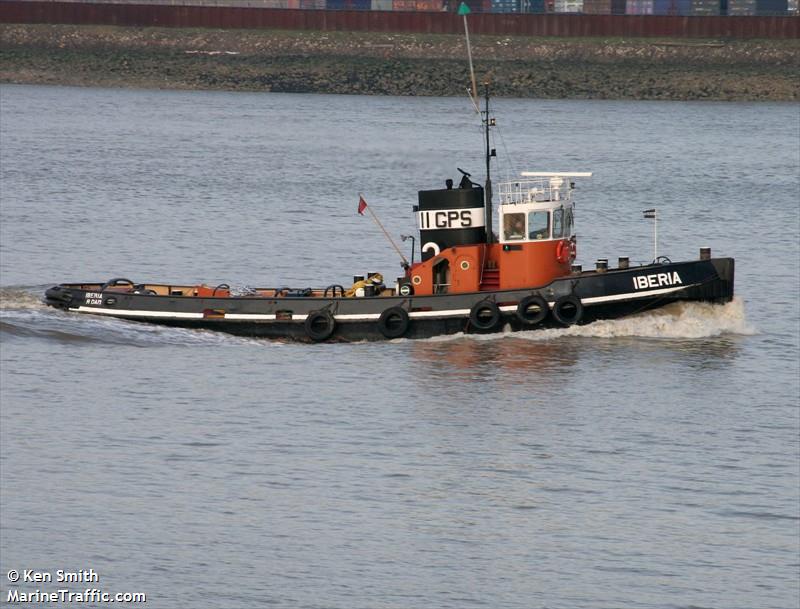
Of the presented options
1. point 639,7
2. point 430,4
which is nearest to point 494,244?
point 430,4

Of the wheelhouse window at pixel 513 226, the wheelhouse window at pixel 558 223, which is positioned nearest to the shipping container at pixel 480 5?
the wheelhouse window at pixel 558 223

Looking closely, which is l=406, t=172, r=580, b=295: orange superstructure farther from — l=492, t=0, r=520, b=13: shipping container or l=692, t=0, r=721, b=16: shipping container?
l=492, t=0, r=520, b=13: shipping container

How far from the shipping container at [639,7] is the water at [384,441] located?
85.4 m

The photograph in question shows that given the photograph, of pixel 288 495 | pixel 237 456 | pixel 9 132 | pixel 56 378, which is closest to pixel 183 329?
pixel 56 378

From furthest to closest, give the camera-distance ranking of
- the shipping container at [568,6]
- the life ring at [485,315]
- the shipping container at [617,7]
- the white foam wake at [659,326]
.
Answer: the shipping container at [568,6] < the shipping container at [617,7] < the white foam wake at [659,326] < the life ring at [485,315]

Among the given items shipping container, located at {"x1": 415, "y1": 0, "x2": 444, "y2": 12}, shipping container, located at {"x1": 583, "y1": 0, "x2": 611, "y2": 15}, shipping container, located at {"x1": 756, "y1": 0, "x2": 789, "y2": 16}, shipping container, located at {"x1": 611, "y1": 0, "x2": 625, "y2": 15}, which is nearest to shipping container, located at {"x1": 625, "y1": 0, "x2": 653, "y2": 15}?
shipping container, located at {"x1": 611, "y1": 0, "x2": 625, "y2": 15}

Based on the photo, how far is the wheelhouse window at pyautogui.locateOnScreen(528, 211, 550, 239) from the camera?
3238 cm

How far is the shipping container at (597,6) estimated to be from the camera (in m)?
123

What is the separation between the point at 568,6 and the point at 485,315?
99261 millimetres

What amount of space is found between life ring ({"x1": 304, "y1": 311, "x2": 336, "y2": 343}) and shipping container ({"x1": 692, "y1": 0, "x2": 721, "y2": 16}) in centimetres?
9494

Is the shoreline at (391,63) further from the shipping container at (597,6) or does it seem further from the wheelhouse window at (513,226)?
the wheelhouse window at (513,226)

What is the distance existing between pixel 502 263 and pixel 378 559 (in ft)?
42.8

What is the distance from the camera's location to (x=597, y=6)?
12381cm

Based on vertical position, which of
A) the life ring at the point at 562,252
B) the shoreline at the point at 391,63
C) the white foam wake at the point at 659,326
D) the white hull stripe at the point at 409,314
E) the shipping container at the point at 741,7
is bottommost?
the white foam wake at the point at 659,326
